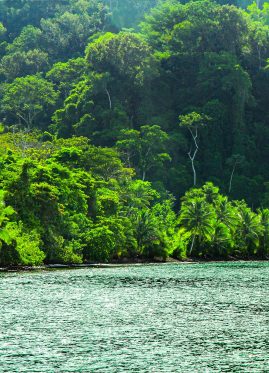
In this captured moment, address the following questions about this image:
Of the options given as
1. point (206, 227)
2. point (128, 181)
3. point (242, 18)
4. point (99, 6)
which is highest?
point (99, 6)

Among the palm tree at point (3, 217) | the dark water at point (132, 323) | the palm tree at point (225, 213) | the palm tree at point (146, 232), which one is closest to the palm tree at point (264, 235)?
the palm tree at point (225, 213)

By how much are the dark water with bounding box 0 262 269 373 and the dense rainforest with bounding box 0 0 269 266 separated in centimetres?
1828

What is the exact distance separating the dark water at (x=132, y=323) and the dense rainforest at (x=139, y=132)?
18275mm

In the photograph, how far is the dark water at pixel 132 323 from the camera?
33.2m

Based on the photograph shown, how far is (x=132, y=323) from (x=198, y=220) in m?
64.2

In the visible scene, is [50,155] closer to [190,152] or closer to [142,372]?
[190,152]

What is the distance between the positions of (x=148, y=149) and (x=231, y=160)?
673 inches

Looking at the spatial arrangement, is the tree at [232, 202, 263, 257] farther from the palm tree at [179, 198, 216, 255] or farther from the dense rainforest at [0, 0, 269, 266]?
the palm tree at [179, 198, 216, 255]

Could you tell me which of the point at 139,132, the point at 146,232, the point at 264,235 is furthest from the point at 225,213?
the point at 139,132

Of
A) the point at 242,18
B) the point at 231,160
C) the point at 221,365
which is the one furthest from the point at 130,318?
the point at 242,18

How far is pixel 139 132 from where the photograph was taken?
128 meters

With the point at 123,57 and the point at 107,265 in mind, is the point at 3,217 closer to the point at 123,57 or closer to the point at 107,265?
the point at 107,265

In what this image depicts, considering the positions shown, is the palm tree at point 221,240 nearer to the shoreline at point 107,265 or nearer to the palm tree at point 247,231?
the shoreline at point 107,265

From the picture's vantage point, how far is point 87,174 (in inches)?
3979
